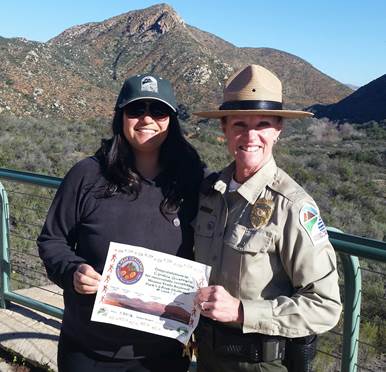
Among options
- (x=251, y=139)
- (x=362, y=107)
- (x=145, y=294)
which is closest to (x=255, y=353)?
(x=145, y=294)

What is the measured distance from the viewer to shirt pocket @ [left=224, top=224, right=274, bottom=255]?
5.98 feet

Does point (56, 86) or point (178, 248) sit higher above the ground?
point (56, 86)

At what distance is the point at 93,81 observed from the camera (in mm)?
47969

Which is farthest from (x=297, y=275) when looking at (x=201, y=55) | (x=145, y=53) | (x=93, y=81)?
(x=145, y=53)

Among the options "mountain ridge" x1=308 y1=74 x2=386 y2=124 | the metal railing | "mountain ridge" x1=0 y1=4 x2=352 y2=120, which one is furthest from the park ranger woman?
"mountain ridge" x1=308 y1=74 x2=386 y2=124

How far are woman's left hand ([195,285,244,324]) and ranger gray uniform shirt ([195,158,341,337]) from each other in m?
0.03

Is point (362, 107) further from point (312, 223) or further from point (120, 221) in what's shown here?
point (312, 223)

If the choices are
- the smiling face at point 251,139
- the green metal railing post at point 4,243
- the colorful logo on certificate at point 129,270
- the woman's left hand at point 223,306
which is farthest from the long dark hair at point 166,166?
the green metal railing post at point 4,243

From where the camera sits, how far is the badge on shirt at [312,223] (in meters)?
1.77

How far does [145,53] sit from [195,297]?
62.6 m

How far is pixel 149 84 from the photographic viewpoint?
222 cm

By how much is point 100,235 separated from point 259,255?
70 centimetres

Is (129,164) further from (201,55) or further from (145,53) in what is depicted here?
(145,53)

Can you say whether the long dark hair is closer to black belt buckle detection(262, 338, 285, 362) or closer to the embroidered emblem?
the embroidered emblem
